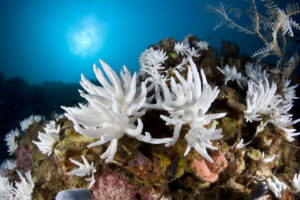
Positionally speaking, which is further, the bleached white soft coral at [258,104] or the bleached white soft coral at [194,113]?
the bleached white soft coral at [258,104]

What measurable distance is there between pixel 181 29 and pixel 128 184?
114339 millimetres

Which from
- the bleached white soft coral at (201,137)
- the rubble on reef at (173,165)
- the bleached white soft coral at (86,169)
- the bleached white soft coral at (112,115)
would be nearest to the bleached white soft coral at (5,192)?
the rubble on reef at (173,165)

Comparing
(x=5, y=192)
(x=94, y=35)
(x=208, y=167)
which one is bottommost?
(x=208, y=167)

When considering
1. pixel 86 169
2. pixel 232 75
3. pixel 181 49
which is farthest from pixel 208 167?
pixel 181 49

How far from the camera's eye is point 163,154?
204cm

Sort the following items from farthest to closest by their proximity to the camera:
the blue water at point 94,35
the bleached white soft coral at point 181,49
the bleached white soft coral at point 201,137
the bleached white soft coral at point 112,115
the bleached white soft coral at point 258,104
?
the blue water at point 94,35 < the bleached white soft coral at point 181,49 < the bleached white soft coral at point 258,104 < the bleached white soft coral at point 201,137 < the bleached white soft coral at point 112,115

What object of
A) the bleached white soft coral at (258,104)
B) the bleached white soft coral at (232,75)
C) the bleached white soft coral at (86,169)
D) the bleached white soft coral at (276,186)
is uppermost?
the bleached white soft coral at (232,75)

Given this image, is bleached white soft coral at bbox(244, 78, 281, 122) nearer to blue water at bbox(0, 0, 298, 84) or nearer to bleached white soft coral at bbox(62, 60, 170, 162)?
bleached white soft coral at bbox(62, 60, 170, 162)

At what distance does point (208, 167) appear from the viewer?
2078 mm

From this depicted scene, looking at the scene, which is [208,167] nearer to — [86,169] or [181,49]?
[86,169]

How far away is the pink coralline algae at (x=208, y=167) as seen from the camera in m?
2.01

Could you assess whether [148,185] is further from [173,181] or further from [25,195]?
[25,195]

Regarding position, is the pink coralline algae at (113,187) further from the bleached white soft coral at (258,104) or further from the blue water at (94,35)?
the blue water at (94,35)

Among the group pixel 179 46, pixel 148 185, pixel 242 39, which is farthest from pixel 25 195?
pixel 242 39
